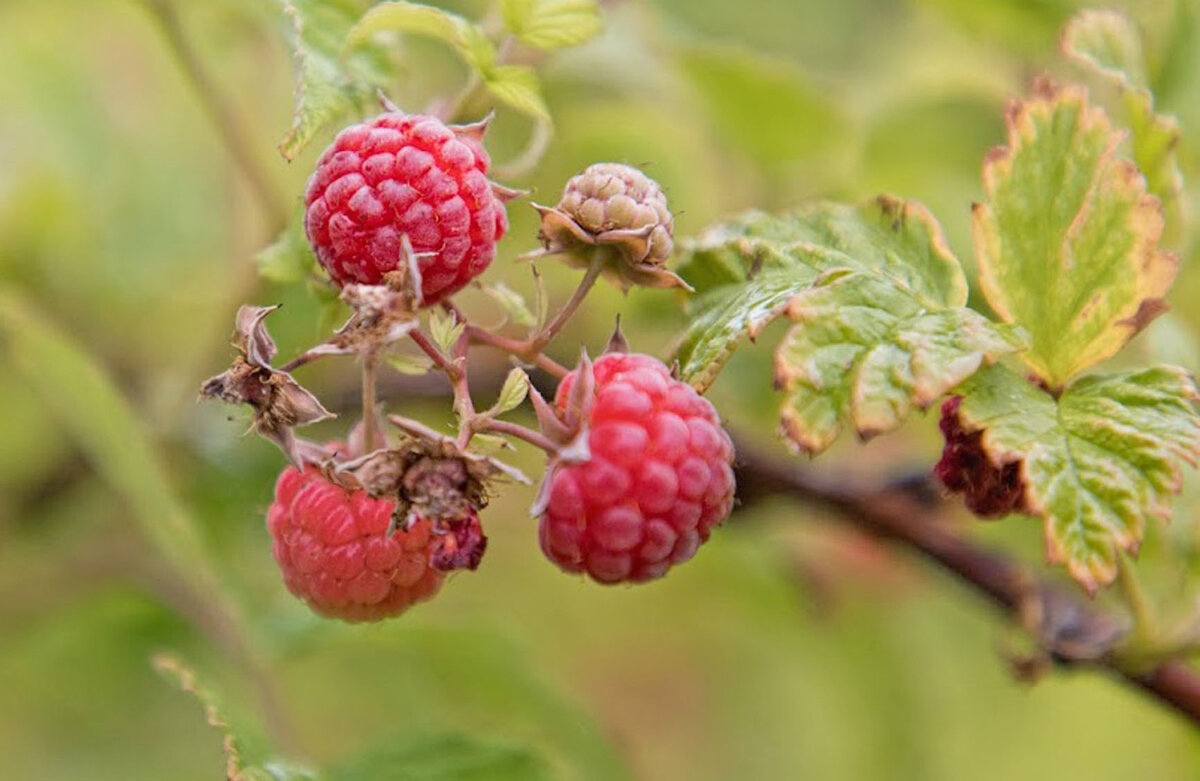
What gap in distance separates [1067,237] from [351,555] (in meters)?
0.50

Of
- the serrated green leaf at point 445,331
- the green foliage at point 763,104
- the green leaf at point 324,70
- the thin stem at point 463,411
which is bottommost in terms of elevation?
the green foliage at point 763,104

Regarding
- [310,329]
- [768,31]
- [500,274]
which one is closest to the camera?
[310,329]

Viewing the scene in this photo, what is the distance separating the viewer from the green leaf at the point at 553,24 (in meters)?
1.00

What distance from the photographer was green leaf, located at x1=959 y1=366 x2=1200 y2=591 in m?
0.80

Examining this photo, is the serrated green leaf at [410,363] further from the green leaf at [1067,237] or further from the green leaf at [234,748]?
the green leaf at [1067,237]

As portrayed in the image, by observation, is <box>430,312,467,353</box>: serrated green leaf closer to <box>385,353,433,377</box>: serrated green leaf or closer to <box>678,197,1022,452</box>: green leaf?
<box>385,353,433,377</box>: serrated green leaf

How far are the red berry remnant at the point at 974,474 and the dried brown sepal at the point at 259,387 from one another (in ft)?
1.23

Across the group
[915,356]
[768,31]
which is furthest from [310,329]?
[768,31]

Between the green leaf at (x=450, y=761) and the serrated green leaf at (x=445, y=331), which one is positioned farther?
the green leaf at (x=450, y=761)

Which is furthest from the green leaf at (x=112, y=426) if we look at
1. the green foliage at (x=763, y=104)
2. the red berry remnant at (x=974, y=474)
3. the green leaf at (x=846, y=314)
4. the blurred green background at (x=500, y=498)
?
the green foliage at (x=763, y=104)

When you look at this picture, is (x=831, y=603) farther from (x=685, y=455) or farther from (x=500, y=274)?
(x=685, y=455)

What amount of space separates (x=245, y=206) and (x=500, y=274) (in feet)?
1.22

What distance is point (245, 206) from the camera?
196 cm

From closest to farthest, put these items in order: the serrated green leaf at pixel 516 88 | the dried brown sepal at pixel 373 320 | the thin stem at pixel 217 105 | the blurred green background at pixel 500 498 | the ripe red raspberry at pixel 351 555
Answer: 1. the dried brown sepal at pixel 373 320
2. the ripe red raspberry at pixel 351 555
3. the serrated green leaf at pixel 516 88
4. the thin stem at pixel 217 105
5. the blurred green background at pixel 500 498
